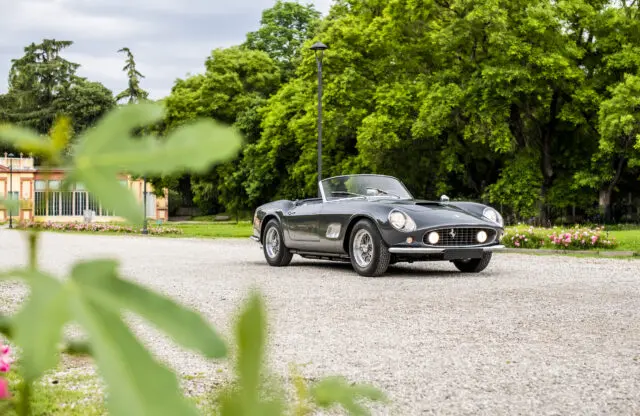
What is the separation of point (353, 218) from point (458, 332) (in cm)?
496

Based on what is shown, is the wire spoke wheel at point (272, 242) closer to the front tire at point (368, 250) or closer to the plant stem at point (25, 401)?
the front tire at point (368, 250)

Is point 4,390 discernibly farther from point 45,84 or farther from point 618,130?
point 618,130

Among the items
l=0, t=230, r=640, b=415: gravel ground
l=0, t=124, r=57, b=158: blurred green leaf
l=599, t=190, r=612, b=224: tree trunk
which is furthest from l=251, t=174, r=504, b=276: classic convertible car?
l=599, t=190, r=612, b=224: tree trunk

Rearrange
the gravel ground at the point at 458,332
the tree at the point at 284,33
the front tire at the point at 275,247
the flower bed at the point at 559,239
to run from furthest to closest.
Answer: the tree at the point at 284,33, the flower bed at the point at 559,239, the front tire at the point at 275,247, the gravel ground at the point at 458,332

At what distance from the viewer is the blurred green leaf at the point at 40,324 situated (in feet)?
1.10

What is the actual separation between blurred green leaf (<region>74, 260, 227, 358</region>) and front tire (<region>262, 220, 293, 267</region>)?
1210cm

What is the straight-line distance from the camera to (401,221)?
410 inches

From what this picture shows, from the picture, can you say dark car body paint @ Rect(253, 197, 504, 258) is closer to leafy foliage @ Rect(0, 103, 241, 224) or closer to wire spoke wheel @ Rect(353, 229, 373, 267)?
wire spoke wheel @ Rect(353, 229, 373, 267)

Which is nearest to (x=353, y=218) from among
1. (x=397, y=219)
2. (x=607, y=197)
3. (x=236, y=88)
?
(x=397, y=219)

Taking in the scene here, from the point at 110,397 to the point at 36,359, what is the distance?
0.16 ft

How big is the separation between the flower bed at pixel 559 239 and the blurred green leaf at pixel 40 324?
17503mm

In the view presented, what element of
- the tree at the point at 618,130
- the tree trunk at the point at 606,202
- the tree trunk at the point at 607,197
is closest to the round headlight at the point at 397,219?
the tree at the point at 618,130

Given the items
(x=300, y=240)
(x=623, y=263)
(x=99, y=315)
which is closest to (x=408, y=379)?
(x=99, y=315)

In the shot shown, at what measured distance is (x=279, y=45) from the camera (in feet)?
150
